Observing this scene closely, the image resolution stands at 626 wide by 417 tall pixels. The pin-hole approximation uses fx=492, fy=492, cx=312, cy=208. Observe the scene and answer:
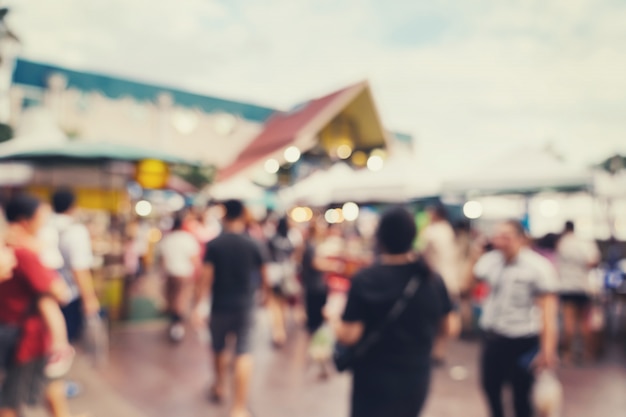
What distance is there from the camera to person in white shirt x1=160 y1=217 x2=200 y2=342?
7.70 metres

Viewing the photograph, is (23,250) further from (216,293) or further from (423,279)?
(423,279)

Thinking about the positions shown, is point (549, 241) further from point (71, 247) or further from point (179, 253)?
point (71, 247)

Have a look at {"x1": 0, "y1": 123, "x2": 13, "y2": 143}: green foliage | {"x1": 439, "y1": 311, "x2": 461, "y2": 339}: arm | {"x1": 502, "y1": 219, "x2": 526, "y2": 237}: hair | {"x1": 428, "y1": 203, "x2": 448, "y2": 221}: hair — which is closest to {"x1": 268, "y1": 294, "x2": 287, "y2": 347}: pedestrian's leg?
{"x1": 428, "y1": 203, "x2": 448, "y2": 221}: hair

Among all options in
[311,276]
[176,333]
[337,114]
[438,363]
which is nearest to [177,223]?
[176,333]

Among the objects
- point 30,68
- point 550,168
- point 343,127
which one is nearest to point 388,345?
point 550,168

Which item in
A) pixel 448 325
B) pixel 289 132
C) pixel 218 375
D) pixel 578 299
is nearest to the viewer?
pixel 448 325

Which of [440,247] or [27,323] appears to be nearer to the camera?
[27,323]

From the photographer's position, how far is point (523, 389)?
3.61 metres

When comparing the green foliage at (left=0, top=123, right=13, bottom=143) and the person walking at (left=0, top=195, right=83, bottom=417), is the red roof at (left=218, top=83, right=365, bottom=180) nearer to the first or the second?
the person walking at (left=0, top=195, right=83, bottom=417)

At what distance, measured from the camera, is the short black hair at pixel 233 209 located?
442 cm

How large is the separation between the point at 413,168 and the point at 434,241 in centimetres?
316

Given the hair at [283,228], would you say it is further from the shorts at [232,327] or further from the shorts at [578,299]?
the shorts at [578,299]

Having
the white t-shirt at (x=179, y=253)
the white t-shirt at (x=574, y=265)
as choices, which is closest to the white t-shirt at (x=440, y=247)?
the white t-shirt at (x=574, y=265)

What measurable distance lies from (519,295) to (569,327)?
4.01m
